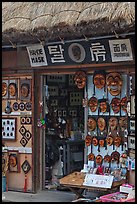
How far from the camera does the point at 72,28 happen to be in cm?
719

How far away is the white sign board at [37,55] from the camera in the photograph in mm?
8516

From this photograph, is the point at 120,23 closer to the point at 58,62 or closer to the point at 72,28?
the point at 72,28

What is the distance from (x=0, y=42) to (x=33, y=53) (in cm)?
71

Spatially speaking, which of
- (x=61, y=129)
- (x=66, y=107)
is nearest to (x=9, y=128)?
(x=61, y=129)

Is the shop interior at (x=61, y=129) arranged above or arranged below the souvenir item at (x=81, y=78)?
below

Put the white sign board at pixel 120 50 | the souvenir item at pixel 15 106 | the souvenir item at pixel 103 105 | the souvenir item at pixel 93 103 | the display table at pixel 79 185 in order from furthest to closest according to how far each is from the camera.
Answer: the souvenir item at pixel 15 106 < the souvenir item at pixel 93 103 < the souvenir item at pixel 103 105 < the display table at pixel 79 185 < the white sign board at pixel 120 50

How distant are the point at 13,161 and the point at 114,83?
2458 millimetres

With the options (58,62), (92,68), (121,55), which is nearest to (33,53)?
(58,62)

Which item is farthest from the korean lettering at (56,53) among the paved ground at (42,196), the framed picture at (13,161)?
the paved ground at (42,196)

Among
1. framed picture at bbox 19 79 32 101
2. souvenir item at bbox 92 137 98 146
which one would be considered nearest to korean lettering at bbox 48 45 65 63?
framed picture at bbox 19 79 32 101

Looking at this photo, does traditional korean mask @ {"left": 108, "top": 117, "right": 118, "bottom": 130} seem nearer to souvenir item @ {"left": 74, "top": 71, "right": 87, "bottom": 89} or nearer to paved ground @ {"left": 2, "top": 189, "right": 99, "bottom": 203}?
souvenir item @ {"left": 74, "top": 71, "right": 87, "bottom": 89}

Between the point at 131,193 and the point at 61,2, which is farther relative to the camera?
the point at 61,2

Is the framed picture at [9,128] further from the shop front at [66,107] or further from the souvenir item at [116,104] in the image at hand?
the souvenir item at [116,104]

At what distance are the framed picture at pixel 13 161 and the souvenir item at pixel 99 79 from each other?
6.66 feet
